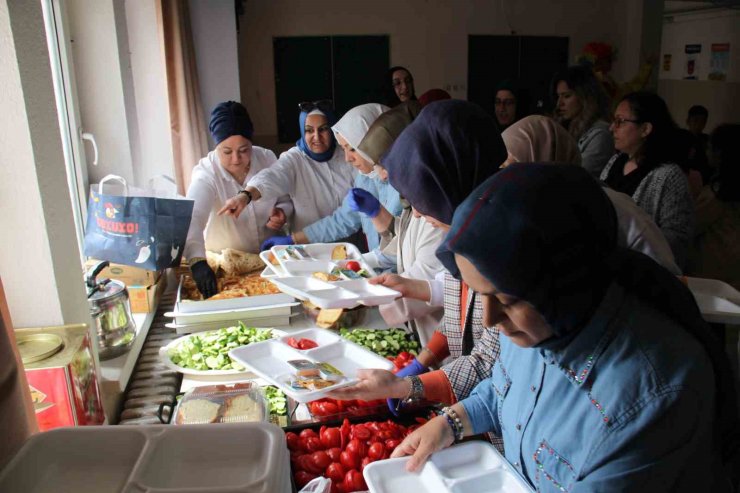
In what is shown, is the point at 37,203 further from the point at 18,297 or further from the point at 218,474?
the point at 218,474

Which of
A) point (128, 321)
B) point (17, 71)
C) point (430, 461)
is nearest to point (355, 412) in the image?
point (430, 461)

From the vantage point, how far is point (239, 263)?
266 cm

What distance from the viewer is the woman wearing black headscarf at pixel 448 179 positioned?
1.52m

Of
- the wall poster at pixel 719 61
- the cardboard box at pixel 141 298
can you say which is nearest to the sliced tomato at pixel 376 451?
→ the cardboard box at pixel 141 298

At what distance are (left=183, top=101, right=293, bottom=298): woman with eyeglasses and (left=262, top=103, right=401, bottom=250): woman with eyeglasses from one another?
0.15 m

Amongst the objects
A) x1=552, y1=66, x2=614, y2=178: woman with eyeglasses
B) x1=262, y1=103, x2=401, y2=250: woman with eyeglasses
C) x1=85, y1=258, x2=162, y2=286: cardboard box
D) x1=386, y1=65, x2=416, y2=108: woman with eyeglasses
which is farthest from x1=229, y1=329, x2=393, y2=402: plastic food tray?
x1=386, y1=65, x2=416, y2=108: woman with eyeglasses

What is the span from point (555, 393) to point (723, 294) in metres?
1.48

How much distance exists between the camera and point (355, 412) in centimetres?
157

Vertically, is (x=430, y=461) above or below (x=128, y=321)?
below

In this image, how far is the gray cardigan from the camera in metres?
2.63

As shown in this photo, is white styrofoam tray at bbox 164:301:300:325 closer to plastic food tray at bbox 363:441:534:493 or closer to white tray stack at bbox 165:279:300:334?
white tray stack at bbox 165:279:300:334

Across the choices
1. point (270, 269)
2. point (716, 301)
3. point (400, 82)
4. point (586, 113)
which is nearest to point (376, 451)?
point (270, 269)

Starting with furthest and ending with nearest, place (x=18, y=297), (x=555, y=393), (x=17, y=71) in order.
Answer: (x=18, y=297) < (x=17, y=71) < (x=555, y=393)

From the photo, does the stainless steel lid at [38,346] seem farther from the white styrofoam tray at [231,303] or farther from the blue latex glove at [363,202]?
the blue latex glove at [363,202]
